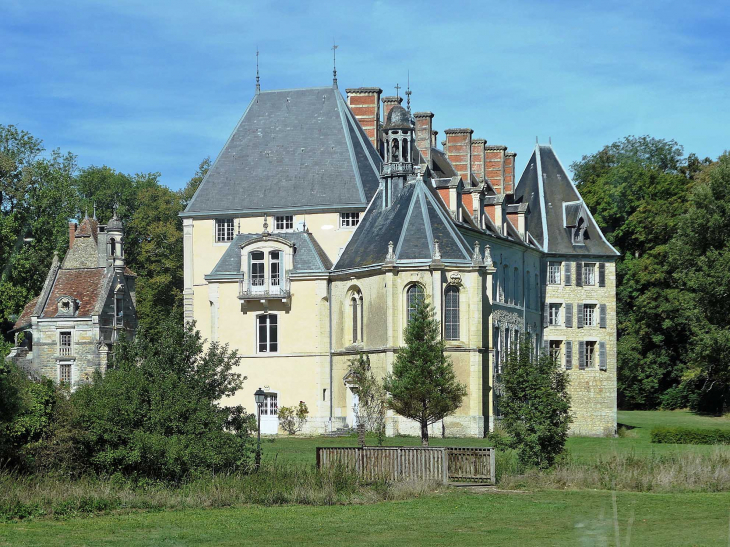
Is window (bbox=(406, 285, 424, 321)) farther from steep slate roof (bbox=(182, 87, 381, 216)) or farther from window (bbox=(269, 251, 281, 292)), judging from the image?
window (bbox=(269, 251, 281, 292))

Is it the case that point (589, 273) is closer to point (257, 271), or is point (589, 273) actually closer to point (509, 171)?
point (509, 171)

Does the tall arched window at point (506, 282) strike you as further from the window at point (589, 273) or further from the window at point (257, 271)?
the window at point (257, 271)

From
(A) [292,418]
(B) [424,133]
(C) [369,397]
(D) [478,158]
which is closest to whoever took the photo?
(C) [369,397]

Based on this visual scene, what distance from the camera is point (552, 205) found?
72.6 meters

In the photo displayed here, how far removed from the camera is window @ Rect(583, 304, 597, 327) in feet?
233

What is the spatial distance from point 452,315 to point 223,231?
13.6 metres

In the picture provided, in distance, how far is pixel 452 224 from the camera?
57.3 meters

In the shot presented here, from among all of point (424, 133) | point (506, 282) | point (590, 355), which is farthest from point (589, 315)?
point (424, 133)

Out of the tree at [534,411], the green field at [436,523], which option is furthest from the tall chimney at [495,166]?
the green field at [436,523]

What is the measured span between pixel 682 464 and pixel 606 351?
37497mm

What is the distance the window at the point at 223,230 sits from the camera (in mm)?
63125

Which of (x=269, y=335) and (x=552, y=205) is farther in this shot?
(x=552, y=205)

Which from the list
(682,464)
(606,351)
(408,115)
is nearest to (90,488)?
(682,464)

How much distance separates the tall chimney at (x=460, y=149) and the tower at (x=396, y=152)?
7283mm
